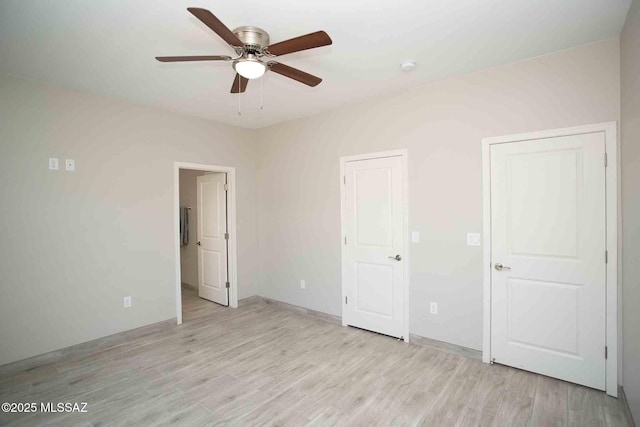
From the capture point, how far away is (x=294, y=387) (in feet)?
8.30

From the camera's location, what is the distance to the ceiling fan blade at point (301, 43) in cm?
171

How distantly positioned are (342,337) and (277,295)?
58.6 inches

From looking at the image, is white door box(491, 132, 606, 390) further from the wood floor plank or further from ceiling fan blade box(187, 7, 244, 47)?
ceiling fan blade box(187, 7, 244, 47)

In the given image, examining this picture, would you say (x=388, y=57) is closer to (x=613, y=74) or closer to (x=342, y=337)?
(x=613, y=74)

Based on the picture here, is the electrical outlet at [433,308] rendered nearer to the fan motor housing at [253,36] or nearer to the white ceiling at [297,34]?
the white ceiling at [297,34]

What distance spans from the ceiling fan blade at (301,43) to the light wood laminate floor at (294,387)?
245 centimetres

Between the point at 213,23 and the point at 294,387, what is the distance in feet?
8.62

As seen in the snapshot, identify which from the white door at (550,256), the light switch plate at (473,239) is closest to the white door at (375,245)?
the light switch plate at (473,239)

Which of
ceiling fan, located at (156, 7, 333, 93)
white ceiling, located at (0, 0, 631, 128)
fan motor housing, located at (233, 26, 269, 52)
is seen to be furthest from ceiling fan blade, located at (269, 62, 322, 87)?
white ceiling, located at (0, 0, 631, 128)

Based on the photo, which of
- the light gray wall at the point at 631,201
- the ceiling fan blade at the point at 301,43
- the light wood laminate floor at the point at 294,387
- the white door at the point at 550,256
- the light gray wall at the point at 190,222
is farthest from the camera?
the light gray wall at the point at 190,222

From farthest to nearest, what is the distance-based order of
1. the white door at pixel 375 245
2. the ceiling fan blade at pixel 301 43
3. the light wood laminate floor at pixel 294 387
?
1. the white door at pixel 375 245
2. the light wood laminate floor at pixel 294 387
3. the ceiling fan blade at pixel 301 43

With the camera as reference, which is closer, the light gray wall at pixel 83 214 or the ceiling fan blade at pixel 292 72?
the ceiling fan blade at pixel 292 72

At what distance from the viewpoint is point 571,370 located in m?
2.50

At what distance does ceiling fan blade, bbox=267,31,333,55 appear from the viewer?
1.71m
